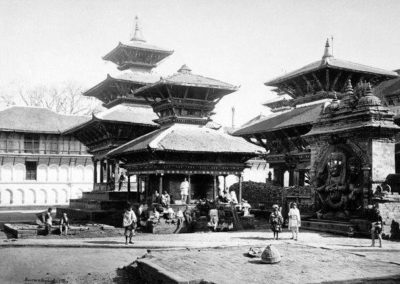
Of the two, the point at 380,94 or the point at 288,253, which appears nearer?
the point at 288,253

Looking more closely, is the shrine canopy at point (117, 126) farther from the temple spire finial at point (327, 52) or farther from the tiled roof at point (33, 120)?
the temple spire finial at point (327, 52)

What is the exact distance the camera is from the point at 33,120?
4469 centimetres

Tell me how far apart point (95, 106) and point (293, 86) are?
107 feet

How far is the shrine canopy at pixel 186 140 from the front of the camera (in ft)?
81.3

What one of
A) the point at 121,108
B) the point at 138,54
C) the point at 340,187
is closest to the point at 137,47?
the point at 138,54

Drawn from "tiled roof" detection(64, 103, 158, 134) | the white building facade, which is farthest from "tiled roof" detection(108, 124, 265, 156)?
the white building facade

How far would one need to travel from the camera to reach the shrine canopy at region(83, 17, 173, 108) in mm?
37125

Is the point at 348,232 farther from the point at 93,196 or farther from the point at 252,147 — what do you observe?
the point at 93,196

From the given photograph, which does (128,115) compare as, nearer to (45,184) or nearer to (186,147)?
(186,147)

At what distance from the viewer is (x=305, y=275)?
9.97 metres

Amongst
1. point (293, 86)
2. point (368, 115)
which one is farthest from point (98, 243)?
point (293, 86)

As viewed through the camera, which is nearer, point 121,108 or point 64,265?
point 64,265

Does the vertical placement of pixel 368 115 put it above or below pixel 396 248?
above

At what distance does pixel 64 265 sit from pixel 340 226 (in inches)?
415
